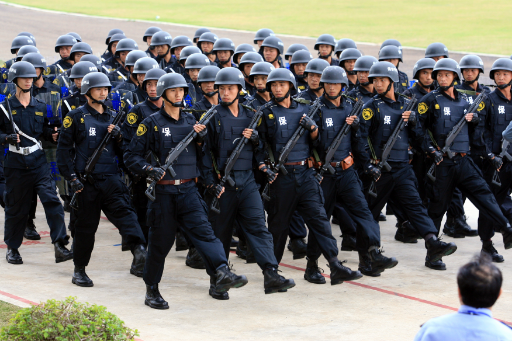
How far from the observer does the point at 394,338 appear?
22.5ft

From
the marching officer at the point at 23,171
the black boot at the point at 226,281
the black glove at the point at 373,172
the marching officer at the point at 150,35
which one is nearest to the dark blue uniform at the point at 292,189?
the black glove at the point at 373,172

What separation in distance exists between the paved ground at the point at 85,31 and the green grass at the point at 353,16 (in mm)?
2309

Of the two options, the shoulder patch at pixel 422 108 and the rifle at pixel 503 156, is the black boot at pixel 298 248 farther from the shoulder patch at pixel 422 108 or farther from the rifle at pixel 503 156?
the rifle at pixel 503 156

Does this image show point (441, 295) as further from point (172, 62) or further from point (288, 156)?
point (172, 62)

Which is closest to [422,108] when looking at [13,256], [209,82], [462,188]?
[462,188]

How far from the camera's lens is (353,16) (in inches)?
1681

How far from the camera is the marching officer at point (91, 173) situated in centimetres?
838

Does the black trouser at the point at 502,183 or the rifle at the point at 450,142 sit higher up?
the rifle at the point at 450,142

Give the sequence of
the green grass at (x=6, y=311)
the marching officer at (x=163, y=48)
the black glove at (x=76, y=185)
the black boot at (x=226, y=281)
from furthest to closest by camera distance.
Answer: the marching officer at (x=163, y=48) → the black glove at (x=76, y=185) → the black boot at (x=226, y=281) → the green grass at (x=6, y=311)

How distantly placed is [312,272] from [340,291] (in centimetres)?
48

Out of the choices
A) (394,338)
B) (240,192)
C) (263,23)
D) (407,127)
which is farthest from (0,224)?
(263,23)

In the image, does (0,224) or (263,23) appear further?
(263,23)

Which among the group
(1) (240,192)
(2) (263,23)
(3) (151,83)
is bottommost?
(2) (263,23)

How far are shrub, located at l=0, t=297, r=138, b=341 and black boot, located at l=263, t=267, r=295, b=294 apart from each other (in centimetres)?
252
